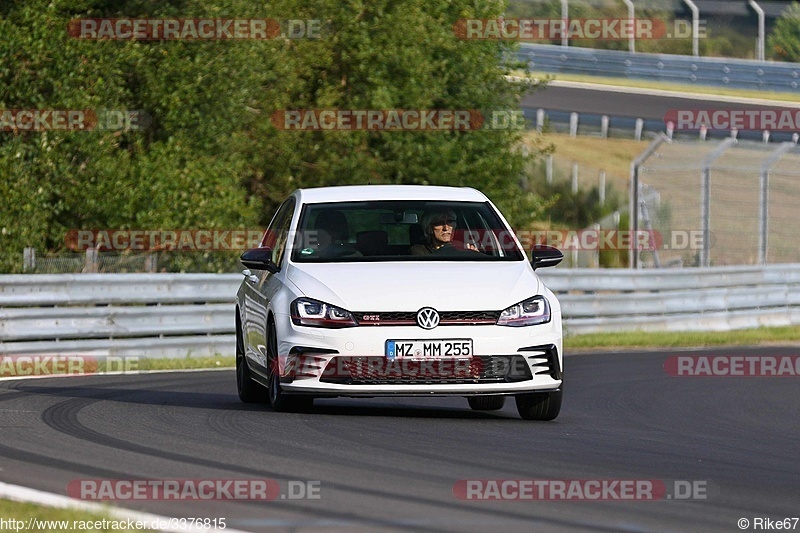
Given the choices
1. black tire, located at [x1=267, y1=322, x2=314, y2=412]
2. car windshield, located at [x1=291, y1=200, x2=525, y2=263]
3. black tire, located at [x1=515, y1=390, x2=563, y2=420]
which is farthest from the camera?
car windshield, located at [x1=291, y1=200, x2=525, y2=263]

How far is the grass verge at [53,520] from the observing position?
5.88 m

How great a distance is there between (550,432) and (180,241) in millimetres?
15401

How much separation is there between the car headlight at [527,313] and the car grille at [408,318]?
0.53 ft

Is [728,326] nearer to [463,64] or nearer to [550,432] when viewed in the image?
[463,64]

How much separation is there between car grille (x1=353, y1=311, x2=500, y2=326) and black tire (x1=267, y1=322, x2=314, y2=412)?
76cm

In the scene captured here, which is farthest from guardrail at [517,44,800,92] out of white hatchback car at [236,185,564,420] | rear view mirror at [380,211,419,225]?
white hatchback car at [236,185,564,420]

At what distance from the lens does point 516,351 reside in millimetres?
10234

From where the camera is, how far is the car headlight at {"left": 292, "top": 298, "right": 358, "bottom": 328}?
10.1 metres

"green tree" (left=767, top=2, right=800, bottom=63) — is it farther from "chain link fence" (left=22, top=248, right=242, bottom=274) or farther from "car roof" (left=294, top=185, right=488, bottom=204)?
"car roof" (left=294, top=185, right=488, bottom=204)

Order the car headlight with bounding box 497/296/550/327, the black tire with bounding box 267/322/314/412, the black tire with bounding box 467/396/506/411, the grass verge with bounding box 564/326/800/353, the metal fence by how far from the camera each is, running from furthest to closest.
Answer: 1. the metal fence
2. the grass verge with bounding box 564/326/800/353
3. the black tire with bounding box 467/396/506/411
4. the black tire with bounding box 267/322/314/412
5. the car headlight with bounding box 497/296/550/327

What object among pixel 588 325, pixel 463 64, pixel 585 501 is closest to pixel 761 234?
pixel 588 325

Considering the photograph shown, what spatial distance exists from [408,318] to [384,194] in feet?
5.92

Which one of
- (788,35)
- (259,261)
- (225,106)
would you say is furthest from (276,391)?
(788,35)

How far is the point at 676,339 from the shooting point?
73.6ft
